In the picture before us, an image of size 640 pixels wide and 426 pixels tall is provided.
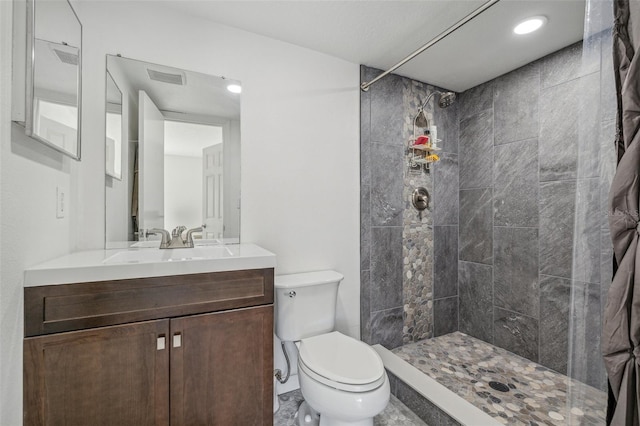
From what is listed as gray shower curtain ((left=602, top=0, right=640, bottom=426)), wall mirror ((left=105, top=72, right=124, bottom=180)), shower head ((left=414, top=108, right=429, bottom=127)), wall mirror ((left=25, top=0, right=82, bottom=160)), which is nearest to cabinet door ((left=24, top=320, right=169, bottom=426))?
wall mirror ((left=25, top=0, right=82, bottom=160))

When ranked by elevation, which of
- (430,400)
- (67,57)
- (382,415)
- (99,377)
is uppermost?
(67,57)

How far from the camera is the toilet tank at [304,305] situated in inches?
66.3

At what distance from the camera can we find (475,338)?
255 centimetres

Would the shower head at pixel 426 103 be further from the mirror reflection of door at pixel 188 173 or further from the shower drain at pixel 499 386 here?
the shower drain at pixel 499 386

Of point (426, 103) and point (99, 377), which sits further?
point (426, 103)

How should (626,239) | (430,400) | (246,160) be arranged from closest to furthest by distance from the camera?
1. (626,239)
2. (430,400)
3. (246,160)

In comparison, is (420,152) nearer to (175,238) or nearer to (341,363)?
(341,363)

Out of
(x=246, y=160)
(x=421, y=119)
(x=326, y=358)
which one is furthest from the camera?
(x=421, y=119)

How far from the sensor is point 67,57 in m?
1.28

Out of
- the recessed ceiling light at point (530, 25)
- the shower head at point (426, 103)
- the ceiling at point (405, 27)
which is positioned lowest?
the shower head at point (426, 103)

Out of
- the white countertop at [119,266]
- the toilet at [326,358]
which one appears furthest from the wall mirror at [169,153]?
the toilet at [326,358]

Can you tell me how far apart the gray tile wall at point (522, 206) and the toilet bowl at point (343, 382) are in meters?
1.43

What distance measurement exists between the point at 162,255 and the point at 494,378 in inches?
87.7

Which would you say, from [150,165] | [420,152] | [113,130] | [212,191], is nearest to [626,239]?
[420,152]
